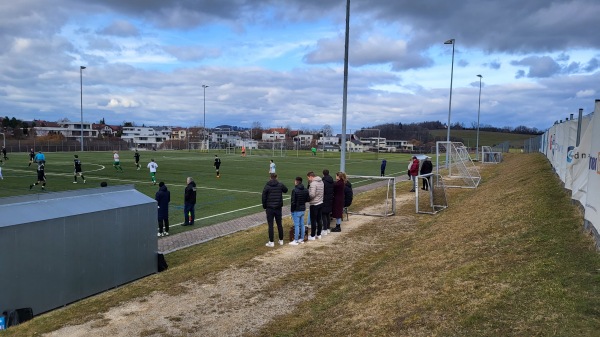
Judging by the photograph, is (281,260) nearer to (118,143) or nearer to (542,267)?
(542,267)

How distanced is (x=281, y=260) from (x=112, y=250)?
11.6 ft

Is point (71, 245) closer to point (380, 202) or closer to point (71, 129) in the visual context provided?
point (380, 202)

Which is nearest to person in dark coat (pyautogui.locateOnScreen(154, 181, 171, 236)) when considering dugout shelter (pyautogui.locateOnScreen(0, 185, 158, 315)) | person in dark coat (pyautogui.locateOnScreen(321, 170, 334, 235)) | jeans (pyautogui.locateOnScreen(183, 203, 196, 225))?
jeans (pyautogui.locateOnScreen(183, 203, 196, 225))

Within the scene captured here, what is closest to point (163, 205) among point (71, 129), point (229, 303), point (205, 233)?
point (205, 233)

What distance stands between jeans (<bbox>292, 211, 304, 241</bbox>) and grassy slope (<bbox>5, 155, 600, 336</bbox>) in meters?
1.07

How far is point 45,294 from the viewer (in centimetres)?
806

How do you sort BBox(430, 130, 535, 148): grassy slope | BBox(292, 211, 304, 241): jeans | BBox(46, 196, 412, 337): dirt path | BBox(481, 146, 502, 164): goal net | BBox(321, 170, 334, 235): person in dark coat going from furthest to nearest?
BBox(430, 130, 535, 148): grassy slope, BBox(481, 146, 502, 164): goal net, BBox(321, 170, 334, 235): person in dark coat, BBox(292, 211, 304, 241): jeans, BBox(46, 196, 412, 337): dirt path

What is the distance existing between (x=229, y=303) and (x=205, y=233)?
6.98 meters

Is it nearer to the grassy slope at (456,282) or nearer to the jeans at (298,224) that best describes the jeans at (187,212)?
the grassy slope at (456,282)

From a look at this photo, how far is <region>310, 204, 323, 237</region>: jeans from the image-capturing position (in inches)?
A: 458

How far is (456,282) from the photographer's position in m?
6.39

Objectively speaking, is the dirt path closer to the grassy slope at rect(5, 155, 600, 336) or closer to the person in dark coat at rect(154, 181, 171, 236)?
the grassy slope at rect(5, 155, 600, 336)

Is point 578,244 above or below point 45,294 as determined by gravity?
above

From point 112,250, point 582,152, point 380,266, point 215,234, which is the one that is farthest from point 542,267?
point 215,234
